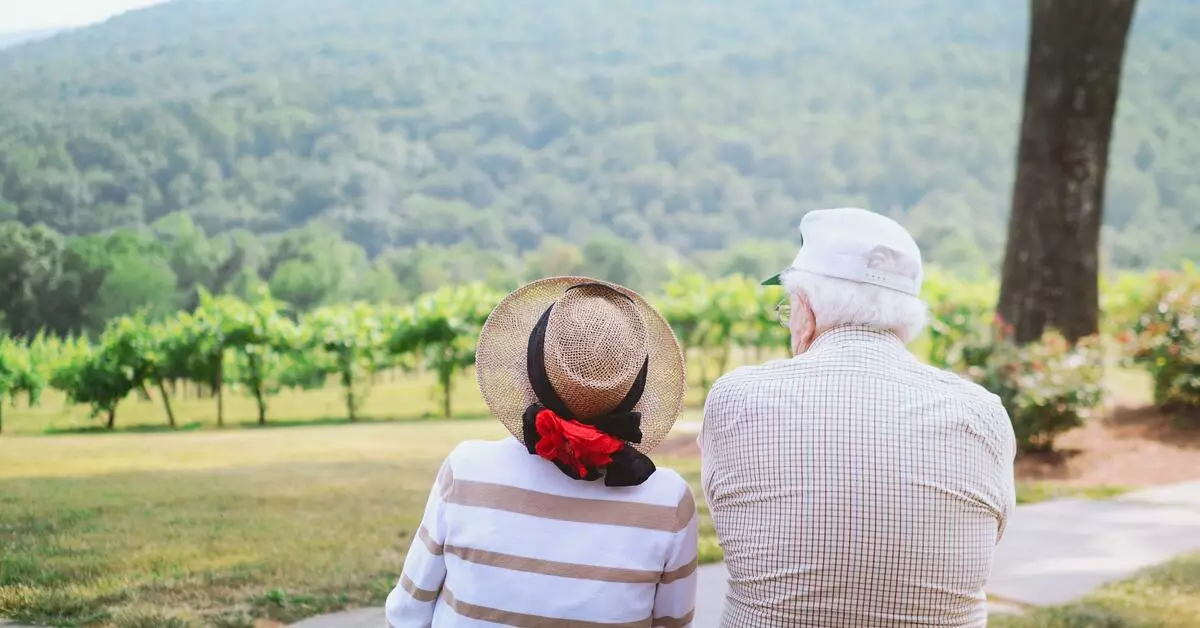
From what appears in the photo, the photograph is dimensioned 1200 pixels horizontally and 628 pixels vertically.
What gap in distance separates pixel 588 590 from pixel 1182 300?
726 centimetres

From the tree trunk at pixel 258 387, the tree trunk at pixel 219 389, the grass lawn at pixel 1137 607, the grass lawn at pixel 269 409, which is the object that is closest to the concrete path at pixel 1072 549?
the grass lawn at pixel 1137 607

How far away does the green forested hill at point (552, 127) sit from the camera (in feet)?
17.5

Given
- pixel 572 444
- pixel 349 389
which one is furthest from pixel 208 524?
pixel 572 444

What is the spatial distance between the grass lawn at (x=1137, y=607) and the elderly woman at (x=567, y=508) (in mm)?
2439

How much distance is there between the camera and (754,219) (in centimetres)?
1010

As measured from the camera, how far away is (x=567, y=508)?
6.68 ft

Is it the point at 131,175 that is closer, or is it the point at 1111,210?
the point at 131,175

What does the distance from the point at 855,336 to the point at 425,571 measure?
94 cm

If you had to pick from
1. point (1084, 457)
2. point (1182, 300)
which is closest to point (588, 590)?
point (1084, 457)

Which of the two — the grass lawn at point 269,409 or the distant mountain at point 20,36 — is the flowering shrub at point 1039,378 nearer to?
the grass lawn at point 269,409

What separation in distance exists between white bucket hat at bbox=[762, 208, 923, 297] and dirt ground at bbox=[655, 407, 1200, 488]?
4810 millimetres

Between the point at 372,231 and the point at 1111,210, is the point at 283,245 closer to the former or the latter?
the point at 372,231

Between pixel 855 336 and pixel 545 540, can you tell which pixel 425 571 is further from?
pixel 855 336

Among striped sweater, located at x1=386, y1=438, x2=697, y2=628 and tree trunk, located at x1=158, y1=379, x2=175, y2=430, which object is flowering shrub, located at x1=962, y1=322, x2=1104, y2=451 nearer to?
tree trunk, located at x1=158, y1=379, x2=175, y2=430
